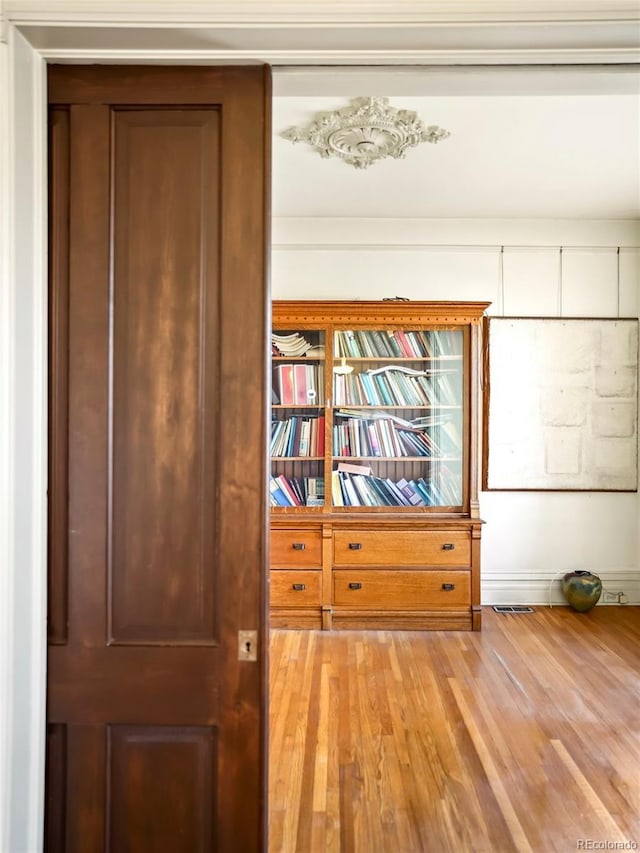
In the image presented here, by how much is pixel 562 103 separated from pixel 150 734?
2775mm

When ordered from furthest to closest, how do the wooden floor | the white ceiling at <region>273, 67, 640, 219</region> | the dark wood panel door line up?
the white ceiling at <region>273, 67, 640, 219</region> → the wooden floor → the dark wood panel door

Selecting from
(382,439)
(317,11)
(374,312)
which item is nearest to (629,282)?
(374,312)

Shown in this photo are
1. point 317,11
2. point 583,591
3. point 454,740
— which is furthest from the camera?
point 583,591

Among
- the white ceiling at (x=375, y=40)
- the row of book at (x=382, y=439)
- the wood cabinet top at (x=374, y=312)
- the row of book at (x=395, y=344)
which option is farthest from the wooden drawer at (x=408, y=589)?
the white ceiling at (x=375, y=40)

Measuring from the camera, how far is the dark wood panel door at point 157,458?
1118 millimetres

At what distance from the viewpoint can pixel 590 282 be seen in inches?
148

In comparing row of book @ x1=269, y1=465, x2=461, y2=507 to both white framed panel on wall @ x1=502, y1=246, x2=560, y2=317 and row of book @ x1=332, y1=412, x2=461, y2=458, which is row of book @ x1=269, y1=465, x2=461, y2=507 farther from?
white framed panel on wall @ x1=502, y1=246, x2=560, y2=317

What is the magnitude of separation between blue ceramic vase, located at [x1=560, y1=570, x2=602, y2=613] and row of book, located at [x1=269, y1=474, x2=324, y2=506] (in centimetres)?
186

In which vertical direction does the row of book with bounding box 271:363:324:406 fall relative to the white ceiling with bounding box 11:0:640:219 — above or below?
below

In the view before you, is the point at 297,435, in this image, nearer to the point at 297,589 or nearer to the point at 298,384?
the point at 298,384

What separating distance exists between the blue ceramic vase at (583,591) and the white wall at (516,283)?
132mm

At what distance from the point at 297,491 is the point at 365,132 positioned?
2136 millimetres

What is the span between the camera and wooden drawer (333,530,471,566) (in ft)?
11.0

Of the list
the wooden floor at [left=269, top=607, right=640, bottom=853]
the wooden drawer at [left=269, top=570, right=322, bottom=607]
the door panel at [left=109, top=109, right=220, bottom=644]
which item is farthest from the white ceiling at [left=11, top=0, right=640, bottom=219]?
the wooden drawer at [left=269, top=570, right=322, bottom=607]
